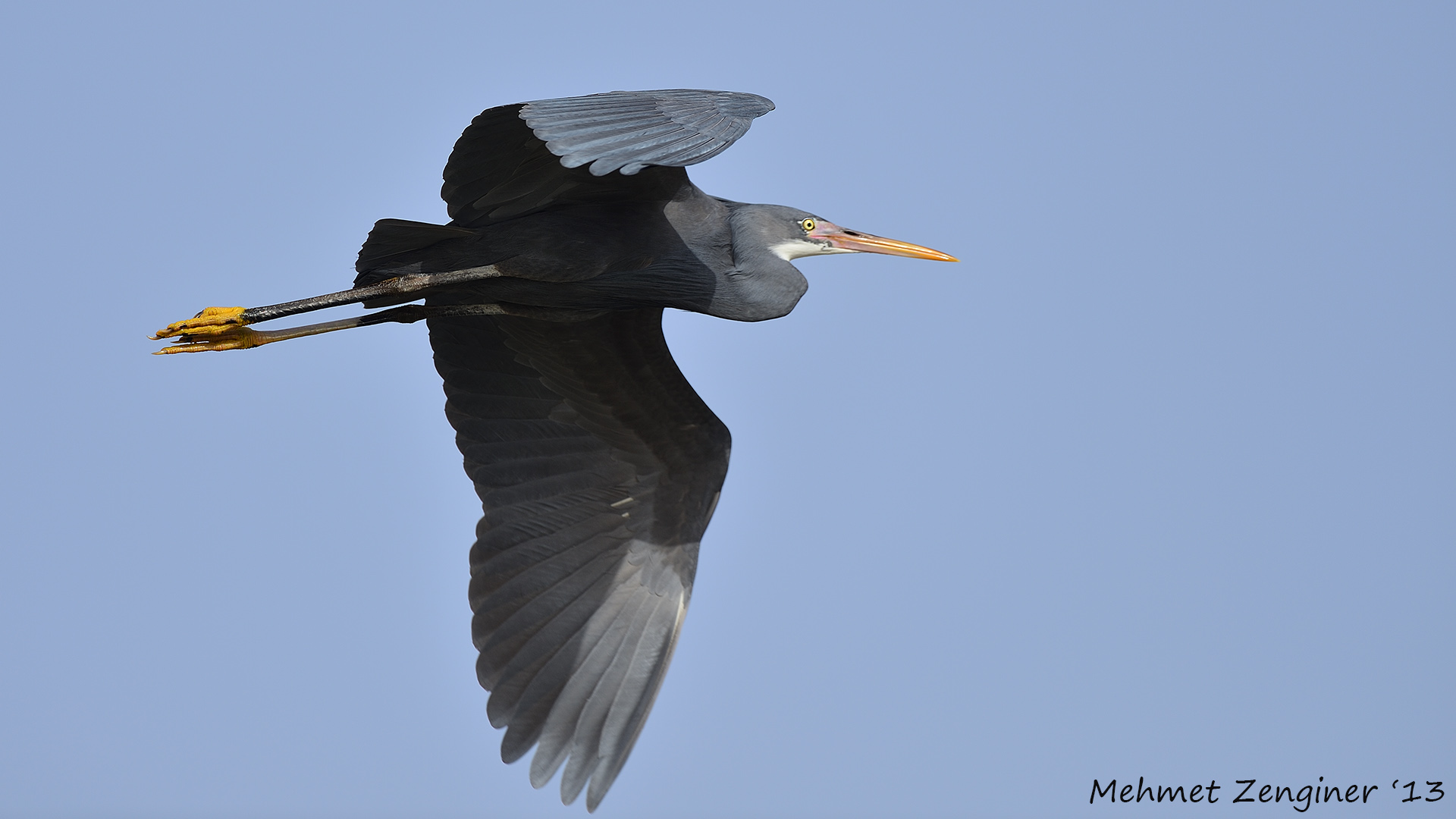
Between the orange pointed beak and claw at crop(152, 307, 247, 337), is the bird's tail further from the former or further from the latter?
the orange pointed beak

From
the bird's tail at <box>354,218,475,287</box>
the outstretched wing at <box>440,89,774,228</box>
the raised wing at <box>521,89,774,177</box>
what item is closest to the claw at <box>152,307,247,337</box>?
the bird's tail at <box>354,218,475,287</box>

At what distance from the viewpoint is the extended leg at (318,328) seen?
7.25m

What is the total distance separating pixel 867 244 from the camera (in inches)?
298

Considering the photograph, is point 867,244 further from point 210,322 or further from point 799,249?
point 210,322

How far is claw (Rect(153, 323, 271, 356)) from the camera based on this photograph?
7.26 m

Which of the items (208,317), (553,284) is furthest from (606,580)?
(208,317)

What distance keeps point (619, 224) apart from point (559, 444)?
191 centimetres

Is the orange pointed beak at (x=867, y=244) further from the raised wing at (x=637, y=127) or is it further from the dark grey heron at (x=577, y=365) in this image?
the raised wing at (x=637, y=127)

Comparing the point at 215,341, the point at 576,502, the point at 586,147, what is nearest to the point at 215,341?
the point at 215,341

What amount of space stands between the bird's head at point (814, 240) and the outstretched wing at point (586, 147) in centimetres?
56

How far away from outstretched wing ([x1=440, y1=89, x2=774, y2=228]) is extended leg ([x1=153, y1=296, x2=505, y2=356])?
555 millimetres

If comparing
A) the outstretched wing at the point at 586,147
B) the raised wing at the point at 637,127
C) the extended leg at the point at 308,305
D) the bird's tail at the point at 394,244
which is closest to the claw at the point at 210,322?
the extended leg at the point at 308,305

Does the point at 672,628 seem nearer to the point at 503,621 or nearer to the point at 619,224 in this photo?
the point at 503,621

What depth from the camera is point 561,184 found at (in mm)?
6730
